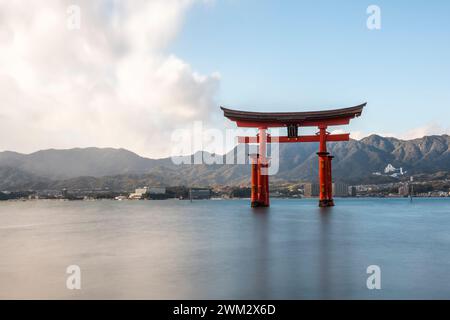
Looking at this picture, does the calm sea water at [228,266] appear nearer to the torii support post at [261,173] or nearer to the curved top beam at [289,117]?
the curved top beam at [289,117]

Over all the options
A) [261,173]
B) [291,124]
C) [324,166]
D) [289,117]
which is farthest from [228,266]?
[324,166]

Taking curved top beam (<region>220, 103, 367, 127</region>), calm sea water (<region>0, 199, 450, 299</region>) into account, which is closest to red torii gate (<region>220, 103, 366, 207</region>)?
curved top beam (<region>220, 103, 367, 127</region>)

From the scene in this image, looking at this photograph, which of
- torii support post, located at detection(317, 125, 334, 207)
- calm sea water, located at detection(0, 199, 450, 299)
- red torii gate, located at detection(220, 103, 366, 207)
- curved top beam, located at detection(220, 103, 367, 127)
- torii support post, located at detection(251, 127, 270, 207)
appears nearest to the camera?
calm sea water, located at detection(0, 199, 450, 299)

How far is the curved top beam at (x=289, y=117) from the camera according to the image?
45.3 m

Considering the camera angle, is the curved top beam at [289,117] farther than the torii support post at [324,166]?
No

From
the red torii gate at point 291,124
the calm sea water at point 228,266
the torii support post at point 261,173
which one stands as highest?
the red torii gate at point 291,124

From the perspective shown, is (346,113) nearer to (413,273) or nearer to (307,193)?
(413,273)

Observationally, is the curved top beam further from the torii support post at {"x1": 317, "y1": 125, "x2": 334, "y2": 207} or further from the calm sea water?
the calm sea water

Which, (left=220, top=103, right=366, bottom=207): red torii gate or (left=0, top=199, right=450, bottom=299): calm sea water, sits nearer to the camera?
(left=0, top=199, right=450, bottom=299): calm sea water

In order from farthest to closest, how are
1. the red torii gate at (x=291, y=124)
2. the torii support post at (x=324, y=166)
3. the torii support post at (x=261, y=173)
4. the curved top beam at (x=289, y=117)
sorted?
the torii support post at (x=324, y=166) < the torii support post at (x=261, y=173) < the red torii gate at (x=291, y=124) < the curved top beam at (x=289, y=117)

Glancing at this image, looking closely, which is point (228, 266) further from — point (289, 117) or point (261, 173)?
point (261, 173)

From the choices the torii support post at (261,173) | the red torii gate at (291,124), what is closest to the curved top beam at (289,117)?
the red torii gate at (291,124)

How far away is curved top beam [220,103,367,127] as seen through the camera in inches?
1783
